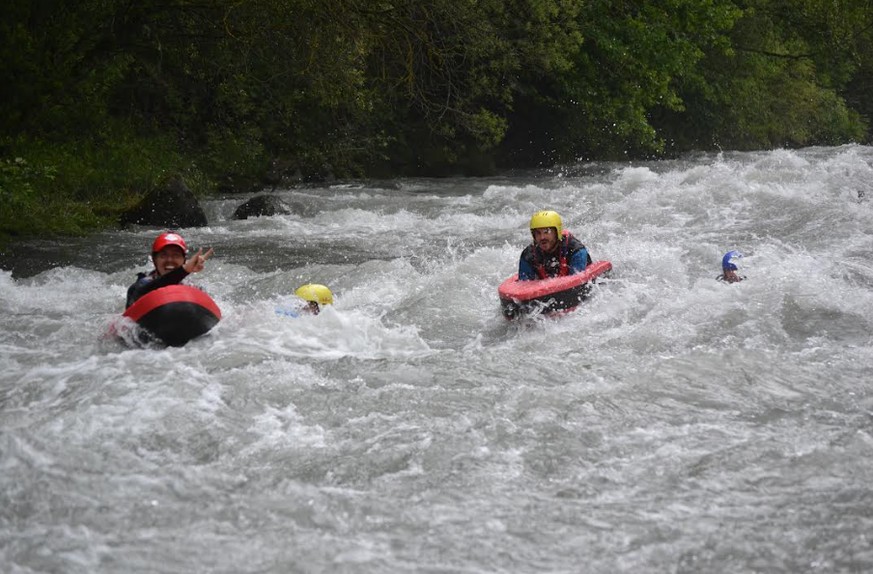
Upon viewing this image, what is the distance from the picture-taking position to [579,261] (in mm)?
8781

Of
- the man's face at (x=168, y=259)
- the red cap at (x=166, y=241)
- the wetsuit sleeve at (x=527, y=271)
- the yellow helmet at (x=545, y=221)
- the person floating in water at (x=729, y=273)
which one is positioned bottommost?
the person floating in water at (x=729, y=273)

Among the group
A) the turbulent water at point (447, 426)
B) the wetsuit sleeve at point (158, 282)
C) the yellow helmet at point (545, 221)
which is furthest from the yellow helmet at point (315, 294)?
the yellow helmet at point (545, 221)

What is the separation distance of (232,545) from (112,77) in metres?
12.9

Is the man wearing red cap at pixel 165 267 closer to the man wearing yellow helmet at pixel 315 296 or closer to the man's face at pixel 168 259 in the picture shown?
the man's face at pixel 168 259

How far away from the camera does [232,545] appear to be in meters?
4.03

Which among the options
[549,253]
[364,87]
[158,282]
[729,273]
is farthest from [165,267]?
[364,87]

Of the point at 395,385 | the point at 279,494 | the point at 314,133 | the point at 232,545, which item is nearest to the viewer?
the point at 232,545

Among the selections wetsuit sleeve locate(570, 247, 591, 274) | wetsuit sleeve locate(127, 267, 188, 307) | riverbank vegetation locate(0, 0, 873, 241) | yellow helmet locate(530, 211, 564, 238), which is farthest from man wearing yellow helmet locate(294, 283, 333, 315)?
riverbank vegetation locate(0, 0, 873, 241)

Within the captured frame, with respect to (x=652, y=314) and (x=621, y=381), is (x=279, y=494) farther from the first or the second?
(x=652, y=314)

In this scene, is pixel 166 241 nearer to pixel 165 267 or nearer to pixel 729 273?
pixel 165 267

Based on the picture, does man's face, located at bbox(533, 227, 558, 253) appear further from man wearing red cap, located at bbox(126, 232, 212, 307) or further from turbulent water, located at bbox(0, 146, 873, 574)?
man wearing red cap, located at bbox(126, 232, 212, 307)

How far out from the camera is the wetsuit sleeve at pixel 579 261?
873 cm

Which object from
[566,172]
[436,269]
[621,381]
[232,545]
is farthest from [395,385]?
[566,172]

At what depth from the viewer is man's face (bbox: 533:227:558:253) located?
8711 millimetres
